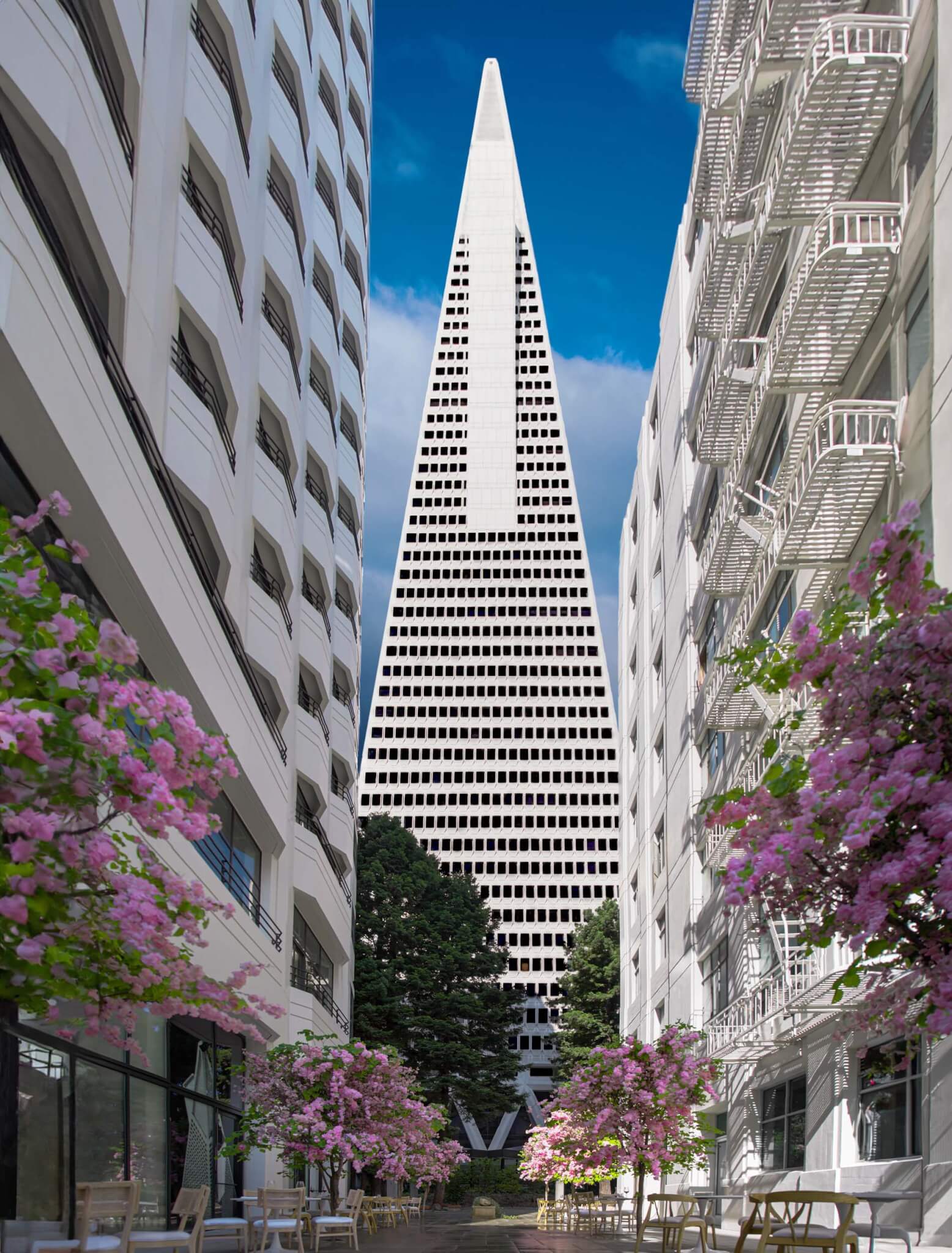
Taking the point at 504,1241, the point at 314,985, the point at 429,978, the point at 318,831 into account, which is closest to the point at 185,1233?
the point at 504,1241

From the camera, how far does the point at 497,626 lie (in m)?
135

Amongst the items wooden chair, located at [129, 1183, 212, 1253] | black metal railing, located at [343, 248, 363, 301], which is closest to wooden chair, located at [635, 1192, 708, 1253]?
wooden chair, located at [129, 1183, 212, 1253]

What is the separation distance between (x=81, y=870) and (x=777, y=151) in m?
22.8

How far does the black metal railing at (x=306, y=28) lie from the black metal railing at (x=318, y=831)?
19.1 m

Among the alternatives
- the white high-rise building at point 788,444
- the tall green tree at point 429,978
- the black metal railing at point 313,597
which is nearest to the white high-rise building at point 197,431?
the black metal railing at point 313,597

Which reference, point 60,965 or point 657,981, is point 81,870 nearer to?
point 60,965

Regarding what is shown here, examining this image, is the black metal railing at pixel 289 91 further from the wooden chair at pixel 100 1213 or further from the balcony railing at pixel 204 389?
the wooden chair at pixel 100 1213

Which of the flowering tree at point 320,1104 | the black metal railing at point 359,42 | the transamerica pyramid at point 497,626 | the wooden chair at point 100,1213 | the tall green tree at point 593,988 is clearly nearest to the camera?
the wooden chair at point 100,1213

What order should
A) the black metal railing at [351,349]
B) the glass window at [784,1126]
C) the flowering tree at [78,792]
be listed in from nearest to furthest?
1. the flowering tree at [78,792]
2. the glass window at [784,1126]
3. the black metal railing at [351,349]

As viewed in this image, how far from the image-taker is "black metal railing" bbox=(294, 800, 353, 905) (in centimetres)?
3656

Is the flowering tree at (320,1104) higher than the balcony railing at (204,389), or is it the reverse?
the balcony railing at (204,389)

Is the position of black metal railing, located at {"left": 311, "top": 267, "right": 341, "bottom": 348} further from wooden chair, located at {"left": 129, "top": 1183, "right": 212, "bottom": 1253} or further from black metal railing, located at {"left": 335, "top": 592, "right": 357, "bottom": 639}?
wooden chair, located at {"left": 129, "top": 1183, "right": 212, "bottom": 1253}

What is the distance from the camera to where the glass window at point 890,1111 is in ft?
64.3

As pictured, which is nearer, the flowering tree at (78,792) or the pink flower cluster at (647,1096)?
the flowering tree at (78,792)
